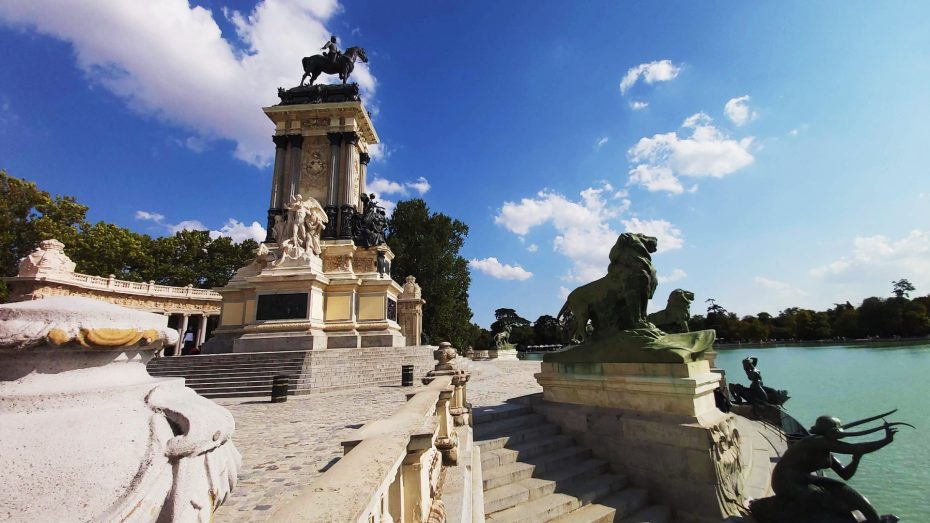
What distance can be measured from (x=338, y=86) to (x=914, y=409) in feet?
90.3

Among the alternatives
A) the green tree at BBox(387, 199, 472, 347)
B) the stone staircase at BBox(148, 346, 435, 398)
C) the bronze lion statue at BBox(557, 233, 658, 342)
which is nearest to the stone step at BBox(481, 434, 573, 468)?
the bronze lion statue at BBox(557, 233, 658, 342)

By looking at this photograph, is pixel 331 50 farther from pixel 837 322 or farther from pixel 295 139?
pixel 837 322

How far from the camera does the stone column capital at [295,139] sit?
2164cm

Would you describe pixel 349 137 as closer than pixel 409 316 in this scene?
Yes

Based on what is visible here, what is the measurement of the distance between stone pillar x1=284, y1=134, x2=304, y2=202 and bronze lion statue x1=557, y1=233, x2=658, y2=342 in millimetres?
18319

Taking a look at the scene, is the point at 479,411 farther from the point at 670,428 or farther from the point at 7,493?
the point at 7,493

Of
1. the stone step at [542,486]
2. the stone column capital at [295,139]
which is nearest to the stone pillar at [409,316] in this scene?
the stone column capital at [295,139]

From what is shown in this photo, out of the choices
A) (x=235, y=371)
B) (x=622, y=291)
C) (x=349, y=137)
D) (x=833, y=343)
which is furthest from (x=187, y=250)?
(x=833, y=343)

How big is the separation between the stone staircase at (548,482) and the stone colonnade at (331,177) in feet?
53.0

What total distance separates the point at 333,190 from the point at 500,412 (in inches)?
674

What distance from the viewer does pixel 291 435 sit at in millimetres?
6055

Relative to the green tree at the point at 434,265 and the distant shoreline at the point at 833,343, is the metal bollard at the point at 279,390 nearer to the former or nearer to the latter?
the green tree at the point at 434,265

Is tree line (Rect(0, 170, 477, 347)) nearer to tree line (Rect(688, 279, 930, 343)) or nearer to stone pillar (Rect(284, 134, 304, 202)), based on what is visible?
stone pillar (Rect(284, 134, 304, 202))

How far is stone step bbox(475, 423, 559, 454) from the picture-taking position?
5539 millimetres
